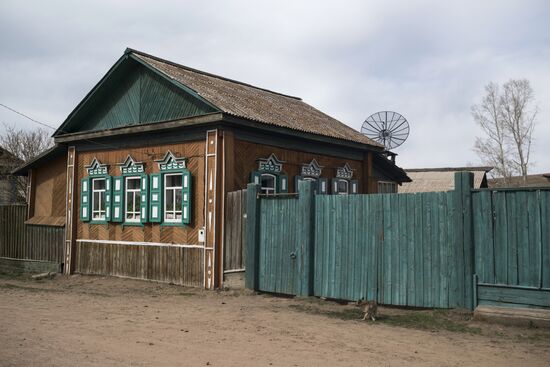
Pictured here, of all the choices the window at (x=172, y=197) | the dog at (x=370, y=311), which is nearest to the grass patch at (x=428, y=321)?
the dog at (x=370, y=311)

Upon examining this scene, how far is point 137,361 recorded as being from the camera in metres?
6.53

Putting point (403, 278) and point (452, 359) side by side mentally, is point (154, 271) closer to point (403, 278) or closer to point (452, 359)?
point (403, 278)

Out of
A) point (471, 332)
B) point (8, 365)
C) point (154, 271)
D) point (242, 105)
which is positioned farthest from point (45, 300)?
point (471, 332)

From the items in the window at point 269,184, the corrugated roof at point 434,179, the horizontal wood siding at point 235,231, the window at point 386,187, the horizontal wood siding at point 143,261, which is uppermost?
the corrugated roof at point 434,179

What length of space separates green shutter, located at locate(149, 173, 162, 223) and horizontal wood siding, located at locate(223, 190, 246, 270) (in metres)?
2.51

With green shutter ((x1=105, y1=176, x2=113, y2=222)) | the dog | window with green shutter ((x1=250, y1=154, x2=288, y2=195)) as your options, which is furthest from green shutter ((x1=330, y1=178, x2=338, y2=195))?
the dog

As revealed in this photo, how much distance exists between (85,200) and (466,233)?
41.1 ft

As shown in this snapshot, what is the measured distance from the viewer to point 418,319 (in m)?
9.33

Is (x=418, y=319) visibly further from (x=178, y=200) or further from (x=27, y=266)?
(x=27, y=266)

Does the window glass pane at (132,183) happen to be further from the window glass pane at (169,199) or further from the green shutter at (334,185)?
the green shutter at (334,185)

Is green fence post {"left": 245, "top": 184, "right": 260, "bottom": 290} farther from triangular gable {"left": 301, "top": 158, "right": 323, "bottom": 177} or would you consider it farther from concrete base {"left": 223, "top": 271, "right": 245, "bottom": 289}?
triangular gable {"left": 301, "top": 158, "right": 323, "bottom": 177}

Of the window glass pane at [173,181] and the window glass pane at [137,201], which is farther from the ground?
the window glass pane at [173,181]

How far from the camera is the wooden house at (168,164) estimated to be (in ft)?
46.5

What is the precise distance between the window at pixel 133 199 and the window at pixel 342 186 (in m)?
6.46
